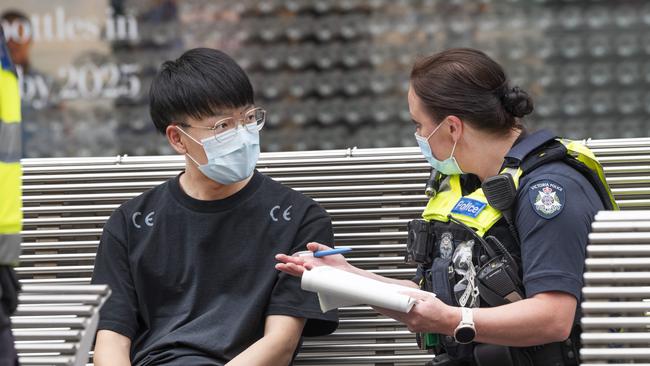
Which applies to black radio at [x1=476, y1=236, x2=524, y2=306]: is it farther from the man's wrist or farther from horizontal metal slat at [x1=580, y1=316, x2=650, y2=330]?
horizontal metal slat at [x1=580, y1=316, x2=650, y2=330]

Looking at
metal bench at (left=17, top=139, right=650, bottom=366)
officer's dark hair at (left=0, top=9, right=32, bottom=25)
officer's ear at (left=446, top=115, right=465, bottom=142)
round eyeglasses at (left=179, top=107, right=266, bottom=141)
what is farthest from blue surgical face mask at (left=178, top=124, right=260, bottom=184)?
officer's dark hair at (left=0, top=9, right=32, bottom=25)

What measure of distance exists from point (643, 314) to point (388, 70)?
4.62 meters

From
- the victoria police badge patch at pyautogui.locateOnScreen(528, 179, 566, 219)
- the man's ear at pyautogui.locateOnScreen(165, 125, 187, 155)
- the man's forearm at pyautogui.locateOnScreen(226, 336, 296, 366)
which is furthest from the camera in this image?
the man's ear at pyautogui.locateOnScreen(165, 125, 187, 155)

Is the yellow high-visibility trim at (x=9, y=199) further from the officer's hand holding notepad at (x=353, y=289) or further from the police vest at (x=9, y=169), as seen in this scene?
the officer's hand holding notepad at (x=353, y=289)

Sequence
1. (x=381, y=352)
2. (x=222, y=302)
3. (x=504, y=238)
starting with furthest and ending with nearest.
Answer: (x=381, y=352), (x=222, y=302), (x=504, y=238)

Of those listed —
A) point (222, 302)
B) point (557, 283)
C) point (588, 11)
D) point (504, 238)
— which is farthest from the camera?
point (588, 11)

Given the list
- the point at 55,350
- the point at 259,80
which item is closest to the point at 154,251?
the point at 55,350

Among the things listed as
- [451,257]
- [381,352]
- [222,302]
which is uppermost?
[451,257]

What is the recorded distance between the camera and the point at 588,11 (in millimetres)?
7207

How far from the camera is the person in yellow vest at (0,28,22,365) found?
7.70ft

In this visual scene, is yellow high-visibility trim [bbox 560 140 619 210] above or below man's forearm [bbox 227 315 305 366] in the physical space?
above

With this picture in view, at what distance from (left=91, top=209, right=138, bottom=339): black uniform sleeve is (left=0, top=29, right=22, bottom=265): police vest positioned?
0.94m

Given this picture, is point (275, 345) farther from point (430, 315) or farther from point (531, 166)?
point (531, 166)

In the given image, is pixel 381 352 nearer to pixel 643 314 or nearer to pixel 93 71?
pixel 643 314
